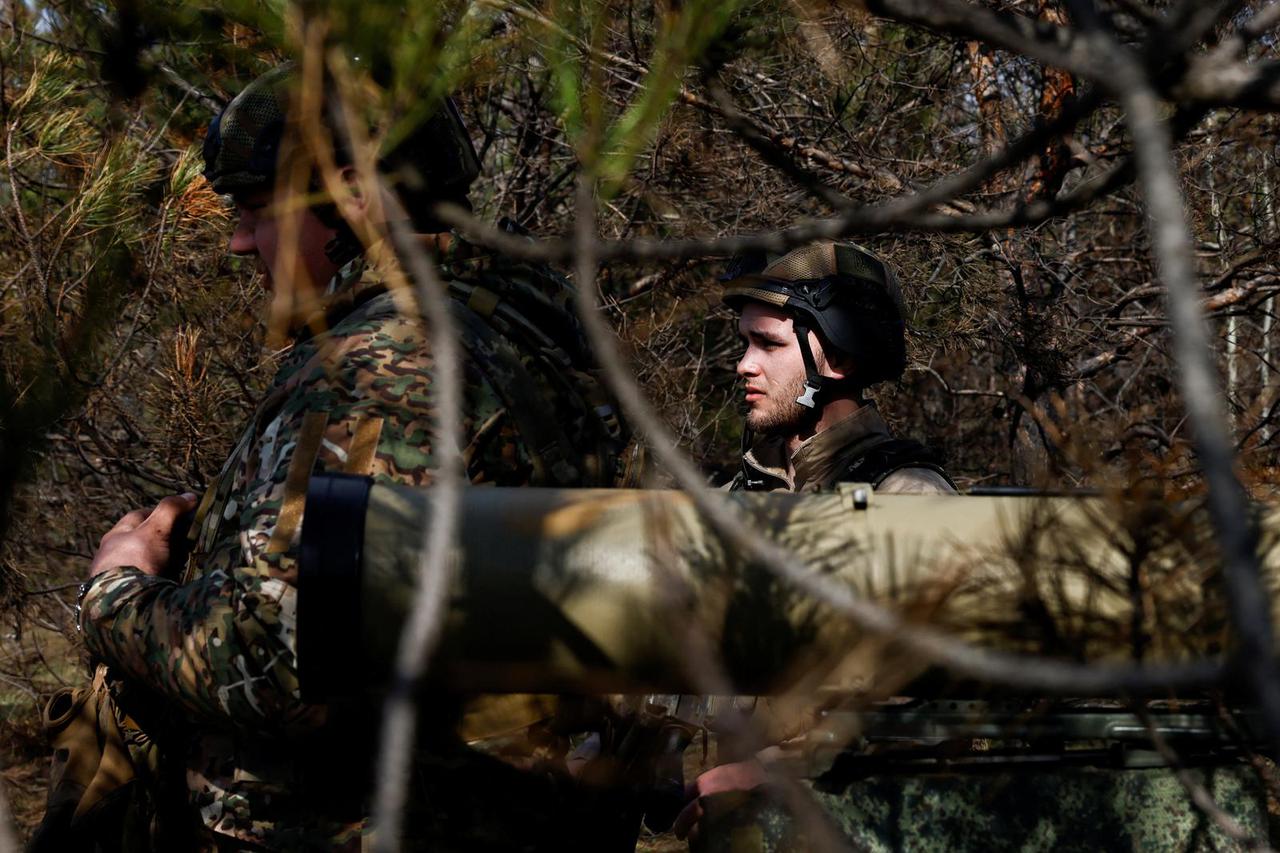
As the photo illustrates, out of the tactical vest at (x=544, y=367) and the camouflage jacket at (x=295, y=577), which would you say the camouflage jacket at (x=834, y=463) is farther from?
the camouflage jacket at (x=295, y=577)

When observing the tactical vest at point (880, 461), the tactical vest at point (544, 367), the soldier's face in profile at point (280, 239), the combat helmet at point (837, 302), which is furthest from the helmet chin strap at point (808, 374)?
the soldier's face in profile at point (280, 239)

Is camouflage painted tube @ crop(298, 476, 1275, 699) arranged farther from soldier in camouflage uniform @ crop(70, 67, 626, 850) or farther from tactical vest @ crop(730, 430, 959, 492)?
tactical vest @ crop(730, 430, 959, 492)

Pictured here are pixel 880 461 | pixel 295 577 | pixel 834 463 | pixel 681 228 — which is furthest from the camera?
pixel 681 228

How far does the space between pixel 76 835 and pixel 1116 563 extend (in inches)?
66.4

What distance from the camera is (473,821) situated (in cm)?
188

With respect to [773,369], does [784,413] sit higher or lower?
lower

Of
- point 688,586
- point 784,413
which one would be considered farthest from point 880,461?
point 688,586

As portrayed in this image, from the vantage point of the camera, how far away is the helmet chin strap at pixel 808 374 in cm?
311

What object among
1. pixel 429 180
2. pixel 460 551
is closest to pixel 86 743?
pixel 429 180

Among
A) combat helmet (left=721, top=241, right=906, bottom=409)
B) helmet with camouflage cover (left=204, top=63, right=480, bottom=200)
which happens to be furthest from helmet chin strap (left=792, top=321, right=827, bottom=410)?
helmet with camouflage cover (left=204, top=63, right=480, bottom=200)

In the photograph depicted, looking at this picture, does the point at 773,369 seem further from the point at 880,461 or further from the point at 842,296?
the point at 880,461

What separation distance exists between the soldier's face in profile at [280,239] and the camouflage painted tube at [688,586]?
2.50ft

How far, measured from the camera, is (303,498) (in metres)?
1.74

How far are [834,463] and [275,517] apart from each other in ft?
5.07
